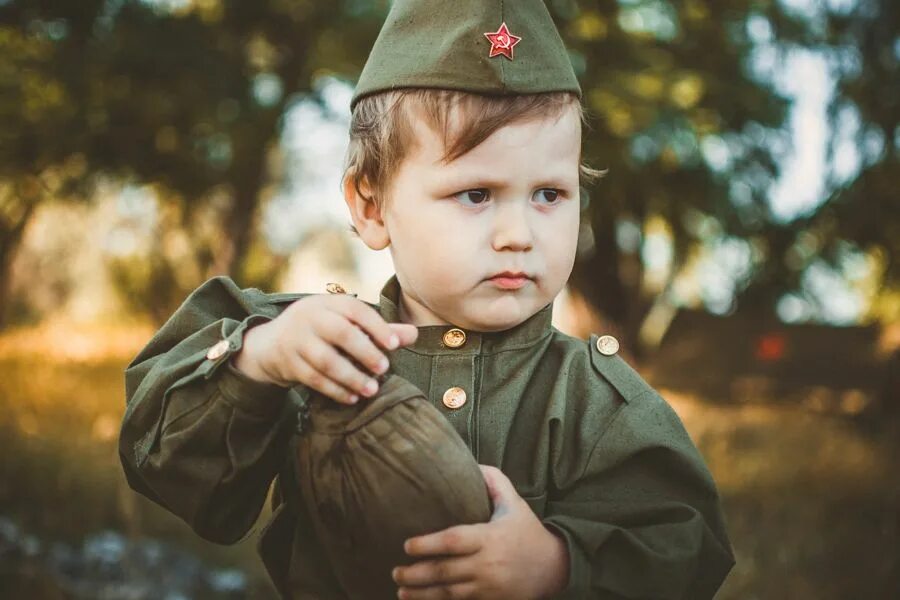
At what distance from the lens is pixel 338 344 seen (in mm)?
1559

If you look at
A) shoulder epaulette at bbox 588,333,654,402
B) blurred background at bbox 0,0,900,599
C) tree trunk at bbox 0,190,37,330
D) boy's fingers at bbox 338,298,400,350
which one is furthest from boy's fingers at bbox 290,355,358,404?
tree trunk at bbox 0,190,37,330

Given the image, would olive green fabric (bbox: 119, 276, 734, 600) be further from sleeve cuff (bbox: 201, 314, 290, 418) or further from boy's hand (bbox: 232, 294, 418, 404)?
boy's hand (bbox: 232, 294, 418, 404)

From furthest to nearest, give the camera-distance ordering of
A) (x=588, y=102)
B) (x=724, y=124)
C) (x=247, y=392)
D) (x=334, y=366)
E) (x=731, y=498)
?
(x=724, y=124) < (x=588, y=102) < (x=731, y=498) < (x=247, y=392) < (x=334, y=366)

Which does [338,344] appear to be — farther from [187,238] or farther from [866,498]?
[187,238]

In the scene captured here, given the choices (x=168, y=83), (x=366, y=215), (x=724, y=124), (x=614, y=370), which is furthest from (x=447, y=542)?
(x=724, y=124)

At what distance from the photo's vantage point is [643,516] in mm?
1791

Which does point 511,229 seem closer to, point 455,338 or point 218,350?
point 455,338

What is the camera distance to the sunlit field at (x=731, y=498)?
169 inches

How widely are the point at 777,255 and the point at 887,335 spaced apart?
1.43 metres

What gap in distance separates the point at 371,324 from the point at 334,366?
10 cm

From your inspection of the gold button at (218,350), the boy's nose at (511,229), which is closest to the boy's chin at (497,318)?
the boy's nose at (511,229)

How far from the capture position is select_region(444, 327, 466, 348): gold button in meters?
1.92

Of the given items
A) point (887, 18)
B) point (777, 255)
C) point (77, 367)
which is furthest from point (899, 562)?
point (77, 367)

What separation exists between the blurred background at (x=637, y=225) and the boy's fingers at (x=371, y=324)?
5.73 ft
